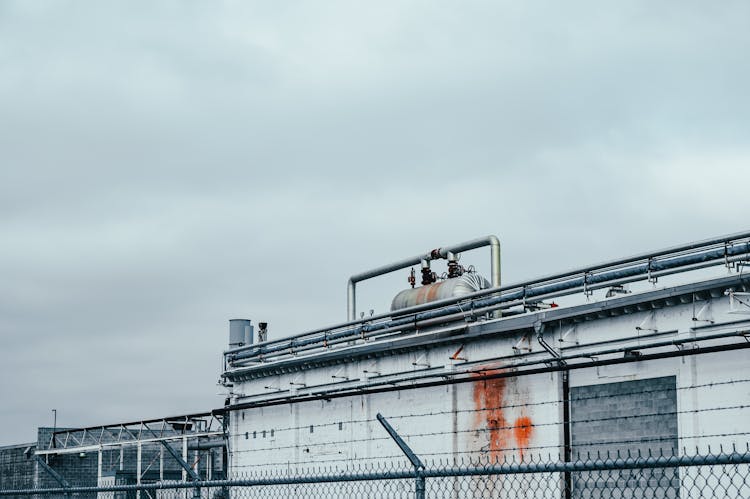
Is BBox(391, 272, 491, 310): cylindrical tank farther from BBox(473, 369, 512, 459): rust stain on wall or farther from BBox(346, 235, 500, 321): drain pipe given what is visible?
BBox(473, 369, 512, 459): rust stain on wall

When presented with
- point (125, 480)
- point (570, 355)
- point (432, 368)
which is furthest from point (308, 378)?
point (125, 480)

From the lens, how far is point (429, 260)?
Result: 30422 mm

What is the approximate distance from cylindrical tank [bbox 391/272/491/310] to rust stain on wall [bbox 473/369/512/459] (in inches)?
149

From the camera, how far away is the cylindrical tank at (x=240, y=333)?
3491 centimetres

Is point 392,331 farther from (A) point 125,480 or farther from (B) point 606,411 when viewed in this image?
(A) point 125,480

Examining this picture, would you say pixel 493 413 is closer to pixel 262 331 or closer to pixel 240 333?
pixel 262 331

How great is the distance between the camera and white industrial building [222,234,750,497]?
62.8ft

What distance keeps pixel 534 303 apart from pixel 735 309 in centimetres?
622

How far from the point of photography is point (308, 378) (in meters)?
29.5

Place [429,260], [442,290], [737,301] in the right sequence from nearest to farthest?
1. [737,301]
2. [442,290]
3. [429,260]

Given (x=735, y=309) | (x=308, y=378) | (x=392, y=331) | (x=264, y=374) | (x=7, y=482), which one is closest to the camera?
(x=735, y=309)

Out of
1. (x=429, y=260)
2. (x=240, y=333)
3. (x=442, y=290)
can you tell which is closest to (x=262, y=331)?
(x=240, y=333)

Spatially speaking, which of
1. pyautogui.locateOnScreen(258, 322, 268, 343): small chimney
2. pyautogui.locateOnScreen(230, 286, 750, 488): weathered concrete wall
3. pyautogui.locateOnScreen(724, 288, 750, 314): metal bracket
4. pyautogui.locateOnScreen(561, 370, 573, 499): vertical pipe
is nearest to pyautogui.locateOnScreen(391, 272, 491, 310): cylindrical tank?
pyautogui.locateOnScreen(230, 286, 750, 488): weathered concrete wall

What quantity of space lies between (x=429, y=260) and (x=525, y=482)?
9.93m
